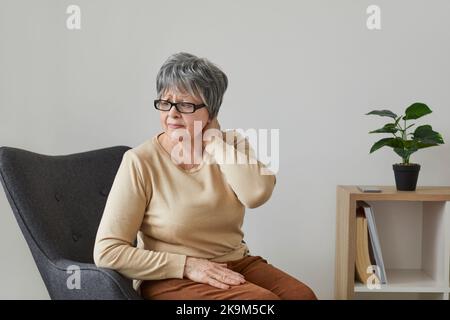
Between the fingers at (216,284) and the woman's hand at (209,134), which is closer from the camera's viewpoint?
the fingers at (216,284)

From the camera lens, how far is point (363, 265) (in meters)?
2.27

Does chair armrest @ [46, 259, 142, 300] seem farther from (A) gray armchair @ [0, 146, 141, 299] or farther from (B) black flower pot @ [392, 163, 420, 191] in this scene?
(B) black flower pot @ [392, 163, 420, 191]

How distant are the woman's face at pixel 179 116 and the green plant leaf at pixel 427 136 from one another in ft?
2.98

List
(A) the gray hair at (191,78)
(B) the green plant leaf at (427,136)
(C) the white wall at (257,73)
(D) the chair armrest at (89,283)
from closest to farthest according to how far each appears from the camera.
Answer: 1. (D) the chair armrest at (89,283)
2. (A) the gray hair at (191,78)
3. (B) the green plant leaf at (427,136)
4. (C) the white wall at (257,73)

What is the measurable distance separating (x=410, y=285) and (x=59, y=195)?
1.32 meters

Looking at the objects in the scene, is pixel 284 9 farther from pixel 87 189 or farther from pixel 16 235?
pixel 16 235

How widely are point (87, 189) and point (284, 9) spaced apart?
109 centimetres

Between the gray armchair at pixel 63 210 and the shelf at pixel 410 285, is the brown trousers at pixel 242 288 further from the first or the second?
the shelf at pixel 410 285

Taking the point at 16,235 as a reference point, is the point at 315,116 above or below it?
above

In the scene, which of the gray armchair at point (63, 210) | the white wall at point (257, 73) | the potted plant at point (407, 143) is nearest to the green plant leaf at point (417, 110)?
the potted plant at point (407, 143)

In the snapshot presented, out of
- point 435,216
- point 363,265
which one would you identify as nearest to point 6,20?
point 363,265

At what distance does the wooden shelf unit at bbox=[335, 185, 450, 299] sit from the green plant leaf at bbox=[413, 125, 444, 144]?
194mm

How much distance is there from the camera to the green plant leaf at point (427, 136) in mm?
2188
